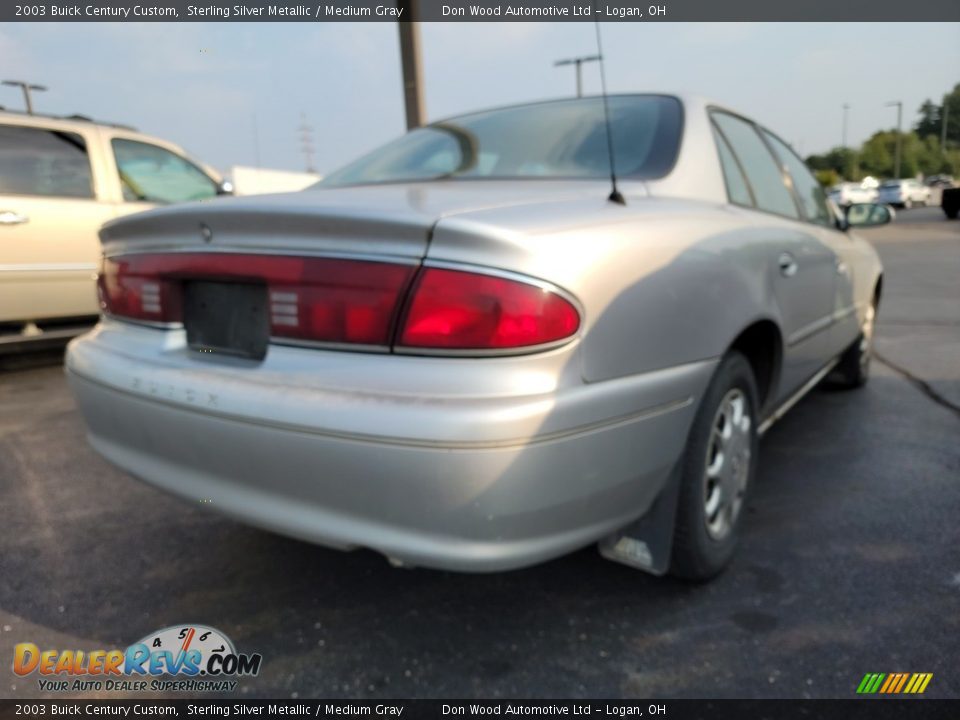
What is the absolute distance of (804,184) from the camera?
3520mm

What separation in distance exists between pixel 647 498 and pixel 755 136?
6.27 feet

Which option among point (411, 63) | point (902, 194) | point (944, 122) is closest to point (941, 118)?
point (944, 122)

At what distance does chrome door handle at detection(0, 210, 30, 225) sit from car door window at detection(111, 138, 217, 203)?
0.80 metres

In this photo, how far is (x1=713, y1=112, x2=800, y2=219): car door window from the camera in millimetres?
2781

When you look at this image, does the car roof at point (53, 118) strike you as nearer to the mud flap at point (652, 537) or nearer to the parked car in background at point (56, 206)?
the parked car in background at point (56, 206)

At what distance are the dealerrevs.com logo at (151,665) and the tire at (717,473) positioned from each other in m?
1.18

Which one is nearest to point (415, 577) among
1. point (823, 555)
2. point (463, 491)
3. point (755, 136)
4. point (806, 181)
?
point (463, 491)

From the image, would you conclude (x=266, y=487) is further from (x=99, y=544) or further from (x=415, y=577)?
(x=99, y=544)

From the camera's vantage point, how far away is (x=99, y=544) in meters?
2.63

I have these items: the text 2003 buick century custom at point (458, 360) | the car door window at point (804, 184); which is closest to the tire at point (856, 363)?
the car door window at point (804, 184)

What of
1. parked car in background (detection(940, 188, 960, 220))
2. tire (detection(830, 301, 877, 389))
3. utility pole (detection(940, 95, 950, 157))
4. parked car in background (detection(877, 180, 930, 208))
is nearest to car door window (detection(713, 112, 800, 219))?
tire (detection(830, 301, 877, 389))

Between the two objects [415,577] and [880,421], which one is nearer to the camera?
[415,577]

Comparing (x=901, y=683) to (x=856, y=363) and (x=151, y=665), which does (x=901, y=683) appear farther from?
(x=856, y=363)

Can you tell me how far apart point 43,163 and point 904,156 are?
86549mm
